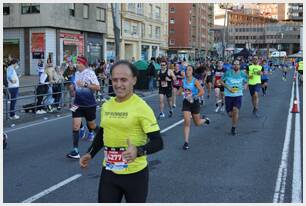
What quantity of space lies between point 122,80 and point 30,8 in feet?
114

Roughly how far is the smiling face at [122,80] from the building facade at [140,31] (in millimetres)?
42726

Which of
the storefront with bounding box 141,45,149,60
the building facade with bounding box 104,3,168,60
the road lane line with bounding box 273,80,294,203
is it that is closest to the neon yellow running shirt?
the road lane line with bounding box 273,80,294,203

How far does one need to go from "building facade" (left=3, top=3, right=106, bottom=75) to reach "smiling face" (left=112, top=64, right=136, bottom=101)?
103 ft

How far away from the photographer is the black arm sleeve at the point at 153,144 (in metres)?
3.39

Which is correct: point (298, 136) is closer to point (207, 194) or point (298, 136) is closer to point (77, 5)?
point (207, 194)

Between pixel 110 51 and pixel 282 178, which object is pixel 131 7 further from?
pixel 282 178

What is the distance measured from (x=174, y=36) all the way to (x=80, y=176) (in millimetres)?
92294

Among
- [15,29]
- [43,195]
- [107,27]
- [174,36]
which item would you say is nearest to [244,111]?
[43,195]

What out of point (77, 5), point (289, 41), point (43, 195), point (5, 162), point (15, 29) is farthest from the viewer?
point (289, 41)

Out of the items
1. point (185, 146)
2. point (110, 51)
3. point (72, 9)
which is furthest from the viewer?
point (110, 51)

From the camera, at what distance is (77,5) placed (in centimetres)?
3972

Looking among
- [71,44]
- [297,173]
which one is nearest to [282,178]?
[297,173]

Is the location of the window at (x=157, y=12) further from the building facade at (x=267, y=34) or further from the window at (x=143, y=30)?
the building facade at (x=267, y=34)

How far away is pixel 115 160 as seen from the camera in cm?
350
